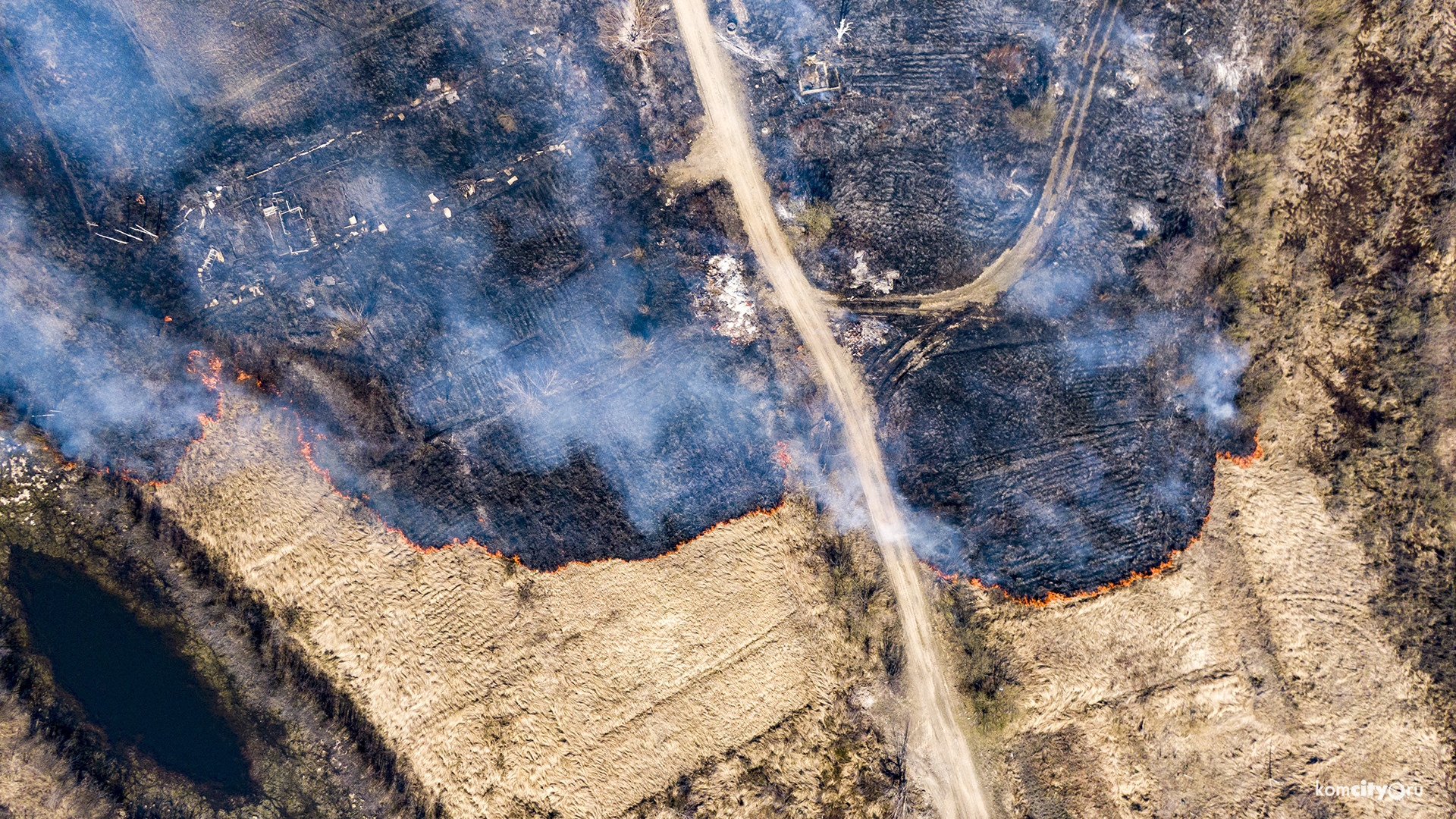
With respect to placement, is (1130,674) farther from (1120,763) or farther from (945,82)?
(945,82)

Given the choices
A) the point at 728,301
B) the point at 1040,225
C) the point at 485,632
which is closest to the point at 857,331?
the point at 728,301

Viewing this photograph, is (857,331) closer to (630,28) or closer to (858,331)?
(858,331)

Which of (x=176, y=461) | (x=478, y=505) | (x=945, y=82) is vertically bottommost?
(x=478, y=505)

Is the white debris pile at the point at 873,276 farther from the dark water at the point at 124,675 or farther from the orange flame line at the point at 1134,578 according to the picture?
the dark water at the point at 124,675

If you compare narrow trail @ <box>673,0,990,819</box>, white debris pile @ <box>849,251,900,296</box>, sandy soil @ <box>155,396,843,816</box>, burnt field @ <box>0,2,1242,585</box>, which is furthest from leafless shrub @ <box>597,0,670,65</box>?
sandy soil @ <box>155,396,843,816</box>

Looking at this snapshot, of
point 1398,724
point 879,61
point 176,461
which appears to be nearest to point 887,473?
point 879,61

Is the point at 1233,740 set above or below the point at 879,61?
below

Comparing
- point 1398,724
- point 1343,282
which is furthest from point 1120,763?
point 1343,282
